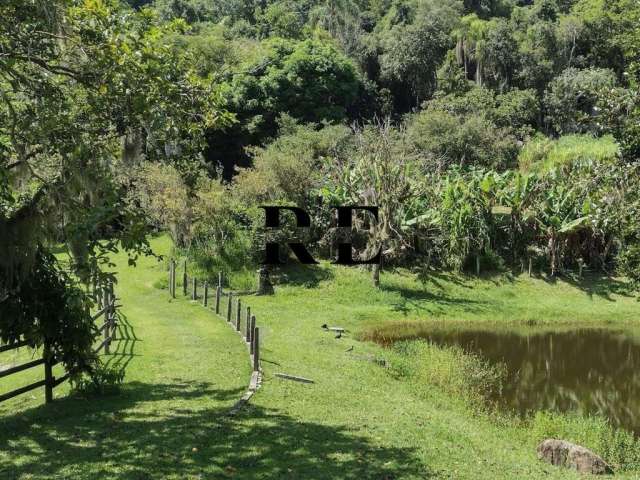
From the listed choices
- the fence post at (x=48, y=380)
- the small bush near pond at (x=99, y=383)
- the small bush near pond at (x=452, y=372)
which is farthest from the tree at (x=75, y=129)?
the small bush near pond at (x=452, y=372)

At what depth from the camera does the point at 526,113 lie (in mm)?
53500

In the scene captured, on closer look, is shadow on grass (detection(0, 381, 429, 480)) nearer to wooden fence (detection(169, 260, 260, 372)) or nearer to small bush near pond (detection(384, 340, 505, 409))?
wooden fence (detection(169, 260, 260, 372))

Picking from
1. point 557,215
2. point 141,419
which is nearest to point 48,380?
point 141,419

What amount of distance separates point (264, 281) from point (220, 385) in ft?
45.3

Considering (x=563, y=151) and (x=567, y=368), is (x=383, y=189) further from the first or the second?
(x=563, y=151)

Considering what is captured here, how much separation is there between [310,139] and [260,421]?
29.4 metres

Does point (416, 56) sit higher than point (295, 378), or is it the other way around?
point (416, 56)

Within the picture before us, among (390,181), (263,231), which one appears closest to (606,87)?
(390,181)

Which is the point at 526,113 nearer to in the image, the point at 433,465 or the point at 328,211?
the point at 328,211

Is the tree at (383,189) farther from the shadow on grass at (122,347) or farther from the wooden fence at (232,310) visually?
the shadow on grass at (122,347)

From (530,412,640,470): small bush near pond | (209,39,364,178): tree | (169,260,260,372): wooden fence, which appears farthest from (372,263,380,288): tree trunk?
(209,39,364,178): tree

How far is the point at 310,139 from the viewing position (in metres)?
39.5

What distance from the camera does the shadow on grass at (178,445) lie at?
30.0ft

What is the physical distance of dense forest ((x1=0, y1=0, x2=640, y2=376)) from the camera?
10.1 metres
